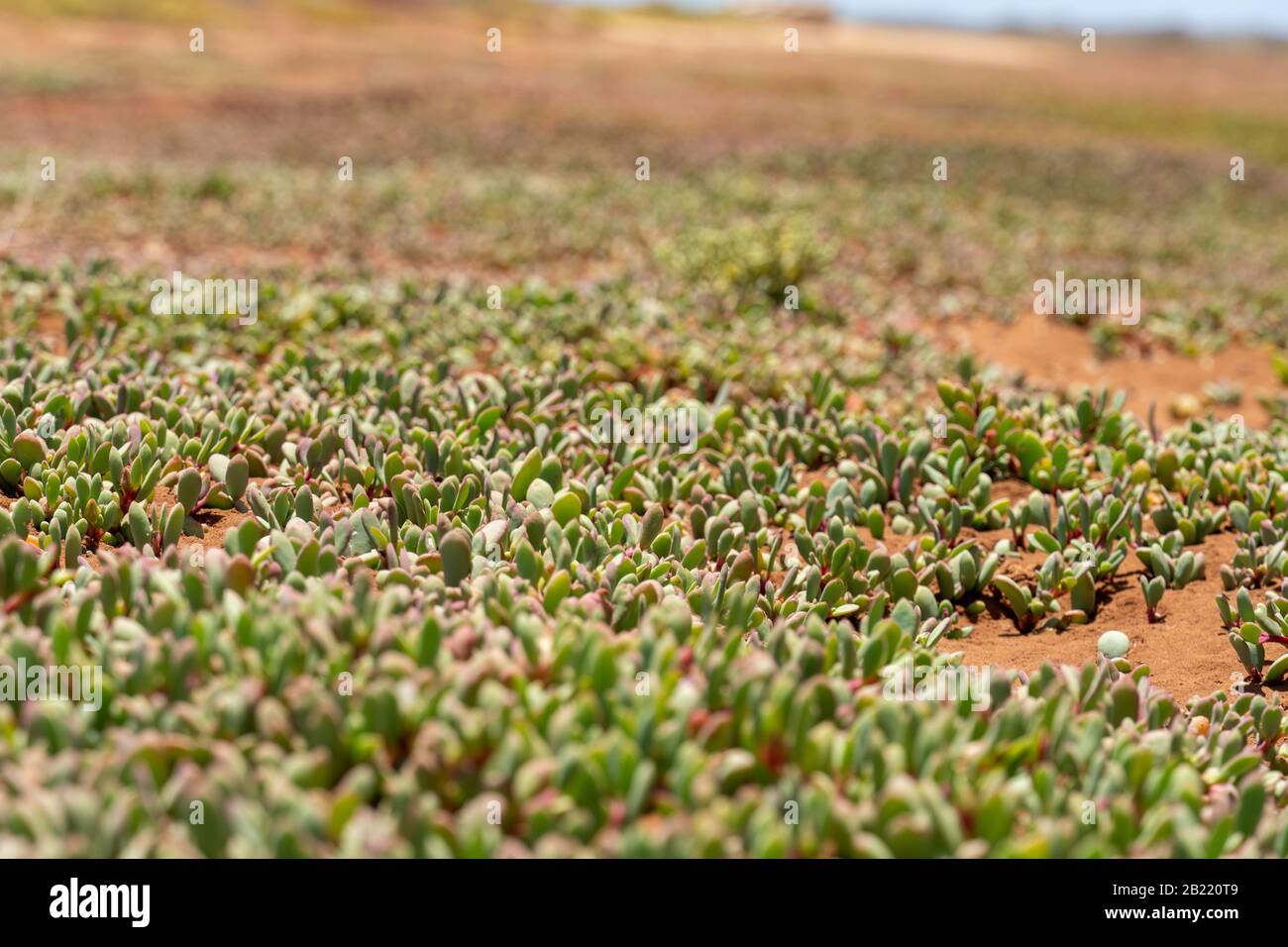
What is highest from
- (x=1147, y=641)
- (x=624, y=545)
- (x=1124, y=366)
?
(x=1124, y=366)

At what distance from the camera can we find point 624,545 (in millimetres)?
4730

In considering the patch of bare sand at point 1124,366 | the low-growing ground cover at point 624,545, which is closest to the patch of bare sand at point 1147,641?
the low-growing ground cover at point 624,545

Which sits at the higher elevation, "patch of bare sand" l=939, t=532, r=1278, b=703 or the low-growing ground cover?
the low-growing ground cover

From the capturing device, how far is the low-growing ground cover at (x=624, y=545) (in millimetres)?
2682

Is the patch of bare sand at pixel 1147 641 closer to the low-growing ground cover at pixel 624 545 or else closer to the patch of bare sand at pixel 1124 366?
the low-growing ground cover at pixel 624 545

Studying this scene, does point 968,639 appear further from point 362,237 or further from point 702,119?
point 702,119

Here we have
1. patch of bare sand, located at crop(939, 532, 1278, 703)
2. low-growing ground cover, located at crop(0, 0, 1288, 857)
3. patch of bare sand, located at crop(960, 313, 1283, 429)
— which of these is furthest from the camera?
patch of bare sand, located at crop(960, 313, 1283, 429)

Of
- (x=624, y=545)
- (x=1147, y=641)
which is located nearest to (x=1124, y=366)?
(x=1147, y=641)

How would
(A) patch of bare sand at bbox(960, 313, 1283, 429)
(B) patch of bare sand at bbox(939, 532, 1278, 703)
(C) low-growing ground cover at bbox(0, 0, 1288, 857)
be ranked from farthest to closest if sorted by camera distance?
(A) patch of bare sand at bbox(960, 313, 1283, 429)
(B) patch of bare sand at bbox(939, 532, 1278, 703)
(C) low-growing ground cover at bbox(0, 0, 1288, 857)

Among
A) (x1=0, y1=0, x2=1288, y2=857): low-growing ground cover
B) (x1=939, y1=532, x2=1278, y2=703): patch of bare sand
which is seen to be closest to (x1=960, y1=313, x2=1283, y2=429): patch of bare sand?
(x1=0, y1=0, x2=1288, y2=857): low-growing ground cover

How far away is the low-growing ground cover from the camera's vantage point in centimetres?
268

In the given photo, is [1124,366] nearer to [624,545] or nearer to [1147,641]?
[1147,641]

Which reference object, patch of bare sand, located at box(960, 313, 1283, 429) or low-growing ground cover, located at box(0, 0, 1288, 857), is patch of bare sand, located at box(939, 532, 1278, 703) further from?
patch of bare sand, located at box(960, 313, 1283, 429)
